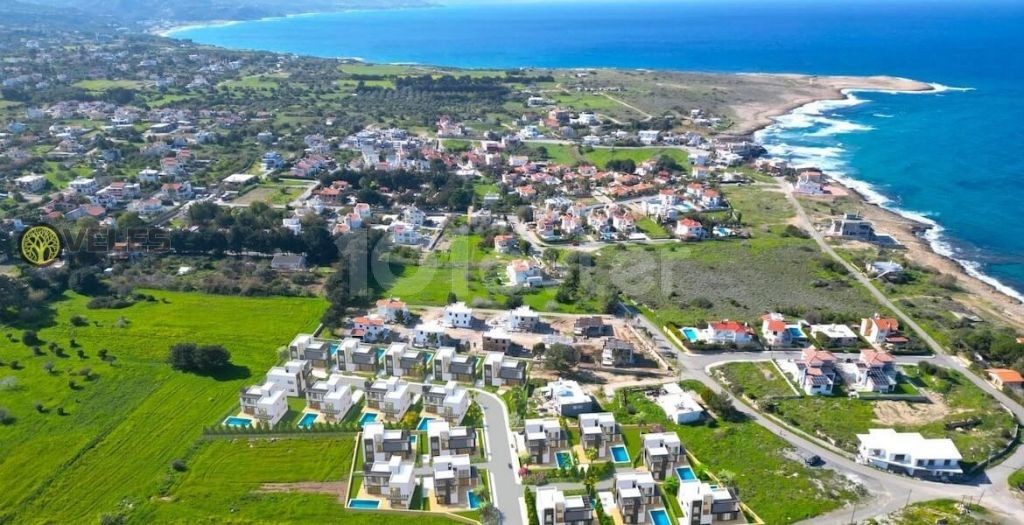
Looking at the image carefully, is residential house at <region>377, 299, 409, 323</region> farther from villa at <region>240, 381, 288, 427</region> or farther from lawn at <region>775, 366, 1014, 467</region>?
lawn at <region>775, 366, 1014, 467</region>

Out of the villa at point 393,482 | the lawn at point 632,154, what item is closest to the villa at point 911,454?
the villa at point 393,482

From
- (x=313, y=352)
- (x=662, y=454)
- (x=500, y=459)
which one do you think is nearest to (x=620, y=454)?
(x=662, y=454)

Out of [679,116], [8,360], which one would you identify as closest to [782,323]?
[8,360]

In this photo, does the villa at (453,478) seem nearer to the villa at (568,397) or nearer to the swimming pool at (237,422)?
the villa at (568,397)

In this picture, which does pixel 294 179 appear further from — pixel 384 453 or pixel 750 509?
pixel 750 509

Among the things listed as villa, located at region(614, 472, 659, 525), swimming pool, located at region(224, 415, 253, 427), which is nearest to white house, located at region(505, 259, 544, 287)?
swimming pool, located at region(224, 415, 253, 427)

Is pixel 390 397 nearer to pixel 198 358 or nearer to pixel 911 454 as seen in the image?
pixel 198 358
